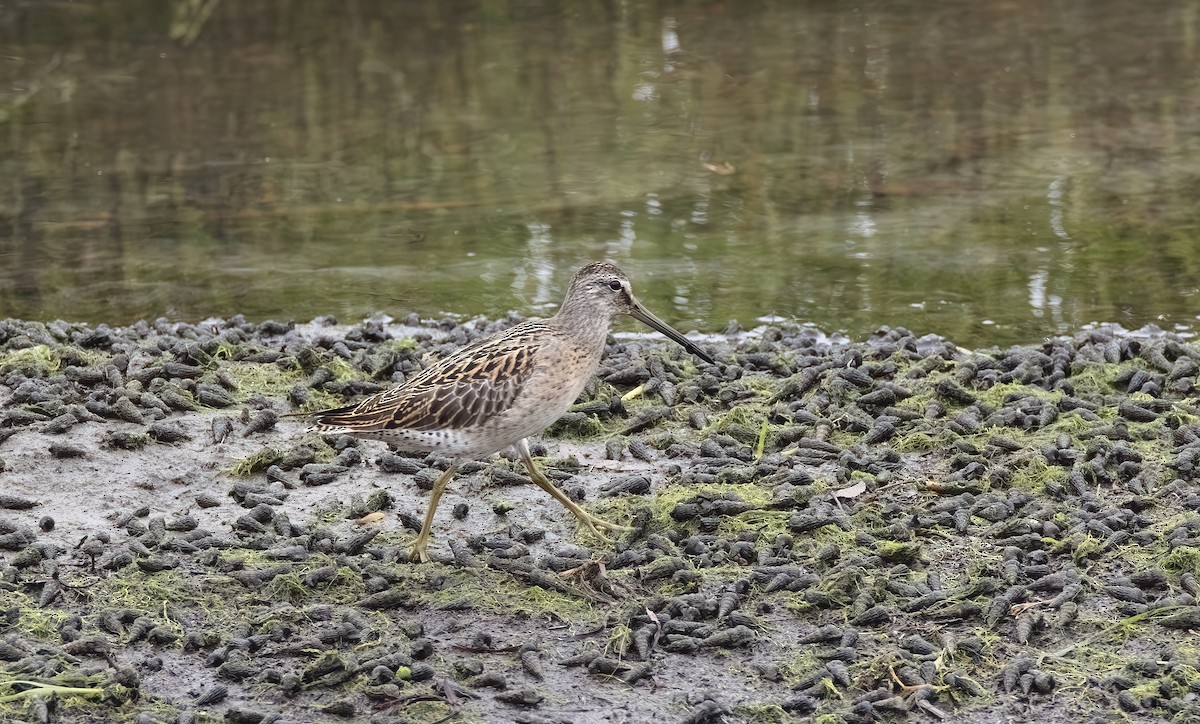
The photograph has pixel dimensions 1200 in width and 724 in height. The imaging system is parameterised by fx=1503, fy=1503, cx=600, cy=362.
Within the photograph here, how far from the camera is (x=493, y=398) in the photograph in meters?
6.70

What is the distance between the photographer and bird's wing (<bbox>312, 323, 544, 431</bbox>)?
670 centimetres

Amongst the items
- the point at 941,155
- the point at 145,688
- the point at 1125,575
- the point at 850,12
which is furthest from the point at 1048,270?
the point at 850,12

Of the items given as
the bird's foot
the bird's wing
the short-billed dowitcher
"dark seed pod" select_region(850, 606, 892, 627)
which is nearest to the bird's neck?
the short-billed dowitcher

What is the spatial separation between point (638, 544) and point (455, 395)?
110 centimetres

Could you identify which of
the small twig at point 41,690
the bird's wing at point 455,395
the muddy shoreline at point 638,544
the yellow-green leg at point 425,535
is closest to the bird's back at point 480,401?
the bird's wing at point 455,395

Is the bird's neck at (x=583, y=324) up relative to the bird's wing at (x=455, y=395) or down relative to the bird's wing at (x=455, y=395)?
up

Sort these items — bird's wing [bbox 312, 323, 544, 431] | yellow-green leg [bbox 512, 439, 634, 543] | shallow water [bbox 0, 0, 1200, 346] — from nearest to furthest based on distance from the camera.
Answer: bird's wing [bbox 312, 323, 544, 431]
yellow-green leg [bbox 512, 439, 634, 543]
shallow water [bbox 0, 0, 1200, 346]

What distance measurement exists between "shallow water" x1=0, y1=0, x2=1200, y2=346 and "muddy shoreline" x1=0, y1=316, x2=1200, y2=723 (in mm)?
1771

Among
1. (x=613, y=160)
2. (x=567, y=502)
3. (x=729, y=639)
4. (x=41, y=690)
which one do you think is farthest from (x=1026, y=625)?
(x=613, y=160)

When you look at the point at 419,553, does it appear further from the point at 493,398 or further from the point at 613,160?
the point at 613,160

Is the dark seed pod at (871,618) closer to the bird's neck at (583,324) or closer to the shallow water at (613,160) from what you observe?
the bird's neck at (583,324)

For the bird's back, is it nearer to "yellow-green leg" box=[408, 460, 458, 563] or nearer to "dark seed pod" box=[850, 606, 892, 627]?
"yellow-green leg" box=[408, 460, 458, 563]

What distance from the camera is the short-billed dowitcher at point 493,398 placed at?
264 inches

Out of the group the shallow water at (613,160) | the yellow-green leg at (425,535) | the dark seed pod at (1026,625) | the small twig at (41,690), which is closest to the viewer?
the small twig at (41,690)
